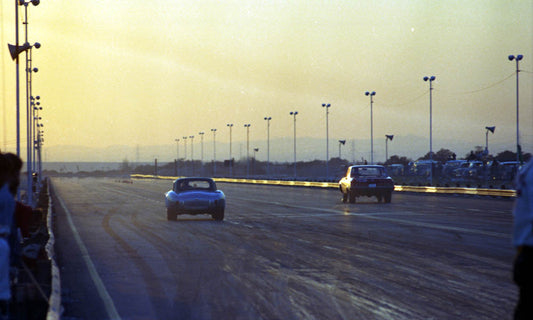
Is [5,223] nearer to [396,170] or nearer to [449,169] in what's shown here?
[449,169]

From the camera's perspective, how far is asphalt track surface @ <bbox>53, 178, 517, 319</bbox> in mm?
8602

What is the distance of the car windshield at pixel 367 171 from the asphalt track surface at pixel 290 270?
1198 cm

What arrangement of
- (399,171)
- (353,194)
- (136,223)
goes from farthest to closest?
1. (399,171)
2. (353,194)
3. (136,223)

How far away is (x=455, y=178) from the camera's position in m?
80.1

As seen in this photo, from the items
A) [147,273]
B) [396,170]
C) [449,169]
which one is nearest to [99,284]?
[147,273]

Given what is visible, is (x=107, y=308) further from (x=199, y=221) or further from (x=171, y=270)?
(x=199, y=221)

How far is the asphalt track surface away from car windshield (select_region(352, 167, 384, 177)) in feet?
39.3

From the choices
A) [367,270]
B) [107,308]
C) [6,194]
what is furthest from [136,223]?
[6,194]

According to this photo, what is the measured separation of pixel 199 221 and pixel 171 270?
39.9 ft

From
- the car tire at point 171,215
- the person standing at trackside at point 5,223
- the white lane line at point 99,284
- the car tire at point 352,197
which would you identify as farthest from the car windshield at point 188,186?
the person standing at trackside at point 5,223

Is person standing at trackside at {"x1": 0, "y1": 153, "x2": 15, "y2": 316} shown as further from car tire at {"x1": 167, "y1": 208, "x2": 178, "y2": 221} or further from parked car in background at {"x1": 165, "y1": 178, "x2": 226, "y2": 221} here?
car tire at {"x1": 167, "y1": 208, "x2": 178, "y2": 221}

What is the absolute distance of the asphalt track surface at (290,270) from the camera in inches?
339

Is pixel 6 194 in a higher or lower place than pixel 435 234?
higher

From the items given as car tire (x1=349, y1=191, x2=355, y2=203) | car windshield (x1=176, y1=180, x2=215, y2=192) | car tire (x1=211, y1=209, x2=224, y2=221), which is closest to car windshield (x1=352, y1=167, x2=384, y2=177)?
car tire (x1=349, y1=191, x2=355, y2=203)
